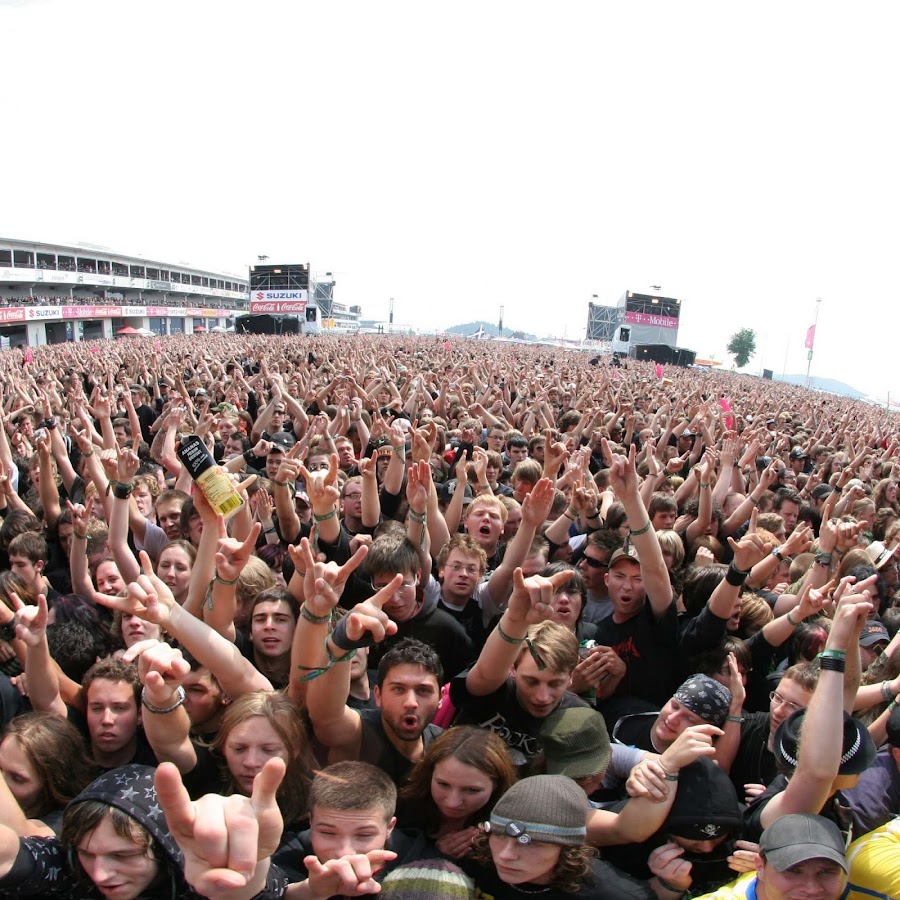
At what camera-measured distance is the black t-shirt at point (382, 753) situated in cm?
257

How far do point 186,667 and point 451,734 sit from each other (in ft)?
3.04

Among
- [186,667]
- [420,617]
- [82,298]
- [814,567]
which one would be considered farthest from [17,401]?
[82,298]

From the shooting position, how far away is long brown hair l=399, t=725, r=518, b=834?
2332 mm

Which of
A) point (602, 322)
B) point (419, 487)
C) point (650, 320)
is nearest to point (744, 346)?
point (602, 322)

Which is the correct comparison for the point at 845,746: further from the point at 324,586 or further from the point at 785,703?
the point at 324,586

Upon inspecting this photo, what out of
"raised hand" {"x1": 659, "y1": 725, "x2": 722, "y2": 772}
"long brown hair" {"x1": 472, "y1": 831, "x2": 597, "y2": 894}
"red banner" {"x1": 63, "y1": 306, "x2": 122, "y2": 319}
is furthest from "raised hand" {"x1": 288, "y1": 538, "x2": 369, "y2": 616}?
"red banner" {"x1": 63, "y1": 306, "x2": 122, "y2": 319}

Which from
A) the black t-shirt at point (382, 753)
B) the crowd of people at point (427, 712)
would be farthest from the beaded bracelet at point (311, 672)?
the black t-shirt at point (382, 753)

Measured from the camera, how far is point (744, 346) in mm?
89688

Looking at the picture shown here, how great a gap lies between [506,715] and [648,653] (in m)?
0.97

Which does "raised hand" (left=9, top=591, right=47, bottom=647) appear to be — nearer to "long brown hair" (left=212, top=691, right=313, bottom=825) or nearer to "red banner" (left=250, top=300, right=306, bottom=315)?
"long brown hair" (left=212, top=691, right=313, bottom=825)

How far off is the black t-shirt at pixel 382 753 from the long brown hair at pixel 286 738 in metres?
0.24

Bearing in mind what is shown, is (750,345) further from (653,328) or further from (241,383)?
(241,383)

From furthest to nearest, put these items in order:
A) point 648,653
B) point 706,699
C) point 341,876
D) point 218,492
Result: 1. point 648,653
2. point 218,492
3. point 706,699
4. point 341,876

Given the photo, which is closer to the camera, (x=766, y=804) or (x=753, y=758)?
(x=766, y=804)
